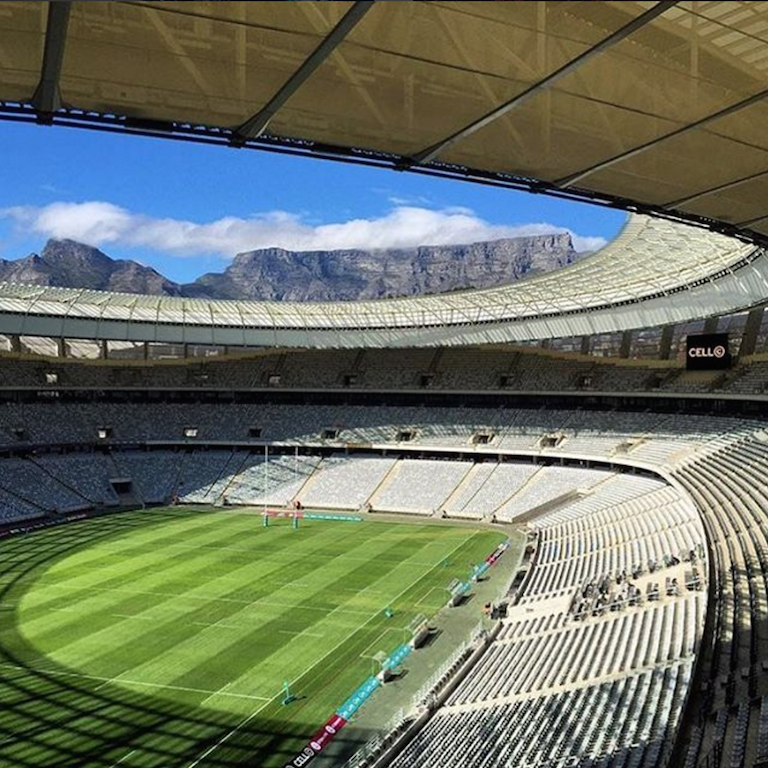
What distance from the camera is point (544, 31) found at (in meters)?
4.65

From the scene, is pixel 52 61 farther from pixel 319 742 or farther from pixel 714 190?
pixel 319 742

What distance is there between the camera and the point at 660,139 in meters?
6.24

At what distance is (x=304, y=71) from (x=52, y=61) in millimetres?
1551

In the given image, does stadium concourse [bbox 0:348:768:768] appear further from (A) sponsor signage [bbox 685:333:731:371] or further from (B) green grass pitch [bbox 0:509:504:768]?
(B) green grass pitch [bbox 0:509:504:768]

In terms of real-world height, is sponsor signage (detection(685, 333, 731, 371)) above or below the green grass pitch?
above

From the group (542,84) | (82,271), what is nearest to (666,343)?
(542,84)

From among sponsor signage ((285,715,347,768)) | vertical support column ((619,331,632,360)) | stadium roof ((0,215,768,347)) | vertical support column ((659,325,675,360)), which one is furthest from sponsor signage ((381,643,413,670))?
vertical support column ((619,331,632,360))

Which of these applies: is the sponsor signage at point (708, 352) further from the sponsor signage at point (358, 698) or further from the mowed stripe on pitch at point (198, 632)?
the sponsor signage at point (358, 698)

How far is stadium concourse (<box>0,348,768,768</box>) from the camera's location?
49.7 feet

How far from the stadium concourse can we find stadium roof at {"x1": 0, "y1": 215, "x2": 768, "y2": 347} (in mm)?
6384

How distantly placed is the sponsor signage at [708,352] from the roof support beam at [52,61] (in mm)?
43248

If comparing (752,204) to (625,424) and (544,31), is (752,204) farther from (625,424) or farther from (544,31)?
(625,424)

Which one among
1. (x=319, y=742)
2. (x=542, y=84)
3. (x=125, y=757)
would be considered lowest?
(x=125, y=757)

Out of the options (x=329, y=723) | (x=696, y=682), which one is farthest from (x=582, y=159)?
(x=329, y=723)
